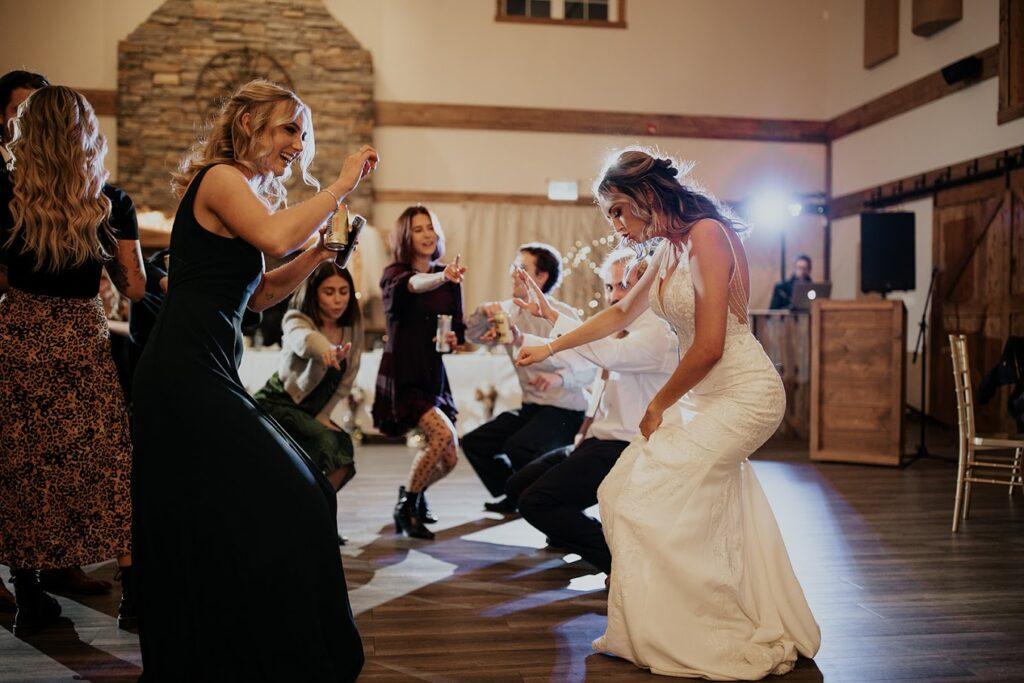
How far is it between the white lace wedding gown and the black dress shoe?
2182mm

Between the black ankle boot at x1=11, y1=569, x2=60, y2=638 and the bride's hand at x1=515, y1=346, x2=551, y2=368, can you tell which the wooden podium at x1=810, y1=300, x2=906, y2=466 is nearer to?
the bride's hand at x1=515, y1=346, x2=551, y2=368

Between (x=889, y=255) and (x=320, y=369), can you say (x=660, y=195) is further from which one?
(x=889, y=255)

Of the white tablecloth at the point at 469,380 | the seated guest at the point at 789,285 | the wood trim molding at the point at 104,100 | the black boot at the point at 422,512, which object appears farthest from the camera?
the seated guest at the point at 789,285

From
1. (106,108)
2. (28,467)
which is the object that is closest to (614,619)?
(28,467)

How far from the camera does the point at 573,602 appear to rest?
10.7 feet

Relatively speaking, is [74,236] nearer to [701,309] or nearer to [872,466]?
[701,309]

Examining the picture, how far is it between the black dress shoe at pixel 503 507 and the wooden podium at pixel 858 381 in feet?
9.92

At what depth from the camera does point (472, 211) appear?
1099cm

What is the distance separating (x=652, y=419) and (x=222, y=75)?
9212mm

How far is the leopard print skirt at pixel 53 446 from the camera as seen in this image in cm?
274

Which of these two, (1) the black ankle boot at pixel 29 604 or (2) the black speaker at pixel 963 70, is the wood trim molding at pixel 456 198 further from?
(1) the black ankle boot at pixel 29 604

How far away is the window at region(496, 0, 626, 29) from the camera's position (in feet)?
36.4

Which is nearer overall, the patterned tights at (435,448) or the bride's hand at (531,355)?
the bride's hand at (531,355)

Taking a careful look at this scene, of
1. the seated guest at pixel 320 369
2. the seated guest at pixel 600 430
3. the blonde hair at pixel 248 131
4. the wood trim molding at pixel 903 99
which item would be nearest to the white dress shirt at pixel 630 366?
the seated guest at pixel 600 430
